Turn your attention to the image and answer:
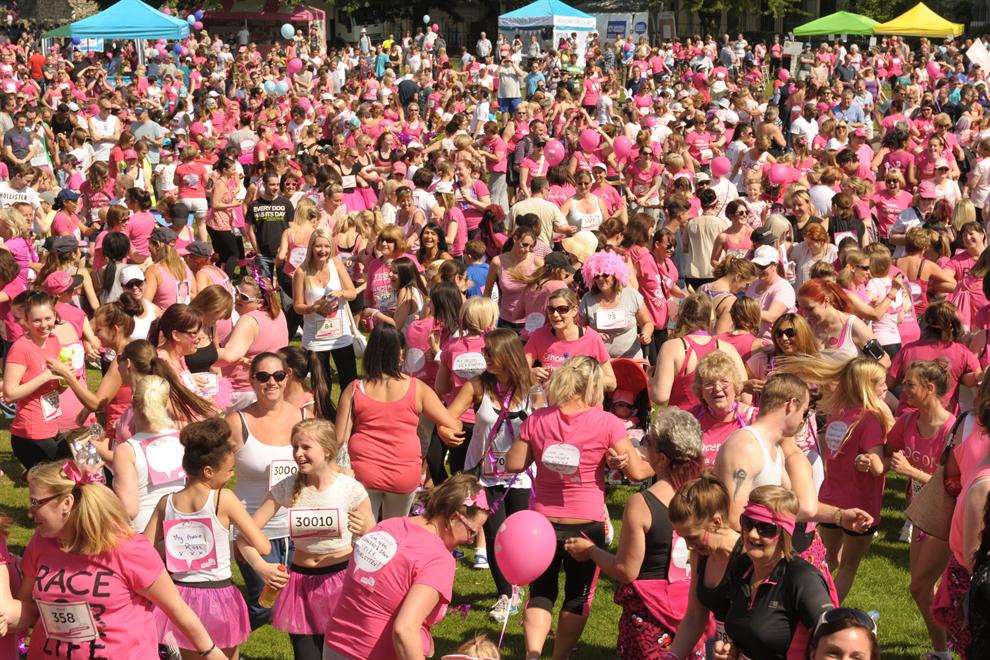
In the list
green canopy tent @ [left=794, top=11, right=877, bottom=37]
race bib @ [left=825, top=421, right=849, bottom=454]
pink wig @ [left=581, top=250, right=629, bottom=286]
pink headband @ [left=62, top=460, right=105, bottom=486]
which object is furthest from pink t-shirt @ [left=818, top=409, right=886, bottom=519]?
green canopy tent @ [left=794, top=11, right=877, bottom=37]

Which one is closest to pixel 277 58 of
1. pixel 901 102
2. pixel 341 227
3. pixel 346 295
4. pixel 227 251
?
pixel 901 102

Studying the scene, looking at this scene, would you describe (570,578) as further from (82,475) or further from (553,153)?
(553,153)

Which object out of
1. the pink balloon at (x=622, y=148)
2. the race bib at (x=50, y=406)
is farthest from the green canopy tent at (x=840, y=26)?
the race bib at (x=50, y=406)

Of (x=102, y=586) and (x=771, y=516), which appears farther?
(x=102, y=586)

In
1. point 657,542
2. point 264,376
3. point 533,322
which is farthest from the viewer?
point 533,322

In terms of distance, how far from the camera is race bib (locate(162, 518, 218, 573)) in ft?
17.0

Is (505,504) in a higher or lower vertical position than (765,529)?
lower

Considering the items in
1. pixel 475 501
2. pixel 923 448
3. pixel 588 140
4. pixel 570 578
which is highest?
pixel 588 140

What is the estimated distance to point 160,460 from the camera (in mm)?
5910

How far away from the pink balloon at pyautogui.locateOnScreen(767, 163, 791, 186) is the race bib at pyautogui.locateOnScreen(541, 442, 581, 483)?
8680 mm

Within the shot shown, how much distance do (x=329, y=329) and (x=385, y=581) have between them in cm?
516

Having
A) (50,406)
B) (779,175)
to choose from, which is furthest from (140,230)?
(779,175)

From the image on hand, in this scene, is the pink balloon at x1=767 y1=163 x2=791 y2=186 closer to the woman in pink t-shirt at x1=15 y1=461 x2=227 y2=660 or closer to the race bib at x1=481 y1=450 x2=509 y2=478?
the race bib at x1=481 y1=450 x2=509 y2=478

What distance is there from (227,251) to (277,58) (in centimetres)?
2120
